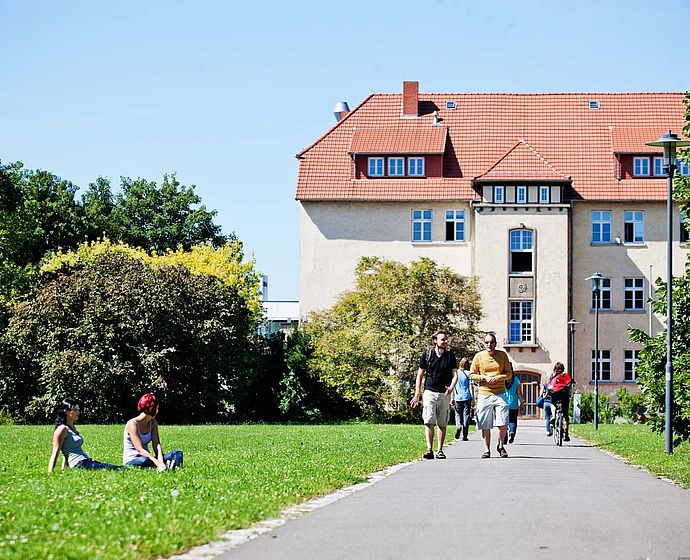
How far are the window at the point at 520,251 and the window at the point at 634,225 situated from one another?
620 cm

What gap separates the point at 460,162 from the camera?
70375 millimetres

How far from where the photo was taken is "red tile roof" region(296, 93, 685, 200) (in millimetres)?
68938

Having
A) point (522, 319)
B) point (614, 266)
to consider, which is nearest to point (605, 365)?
point (614, 266)

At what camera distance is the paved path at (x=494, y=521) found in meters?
9.45

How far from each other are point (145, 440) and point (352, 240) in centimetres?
5315

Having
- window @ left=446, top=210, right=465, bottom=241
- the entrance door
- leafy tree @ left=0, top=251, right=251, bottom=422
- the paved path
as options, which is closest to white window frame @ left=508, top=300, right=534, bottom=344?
the entrance door

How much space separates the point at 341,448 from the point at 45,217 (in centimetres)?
5887

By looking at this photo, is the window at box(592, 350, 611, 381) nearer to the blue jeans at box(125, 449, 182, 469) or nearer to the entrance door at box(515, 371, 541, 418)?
the entrance door at box(515, 371, 541, 418)

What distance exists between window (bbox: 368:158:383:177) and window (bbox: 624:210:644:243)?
45.1 ft

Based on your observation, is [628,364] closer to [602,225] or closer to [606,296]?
[606,296]

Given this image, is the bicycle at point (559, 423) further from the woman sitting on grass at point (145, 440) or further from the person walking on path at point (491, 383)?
the woman sitting on grass at point (145, 440)

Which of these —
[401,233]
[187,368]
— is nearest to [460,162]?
[401,233]

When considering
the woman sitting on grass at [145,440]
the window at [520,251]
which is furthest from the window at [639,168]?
the woman sitting on grass at [145,440]

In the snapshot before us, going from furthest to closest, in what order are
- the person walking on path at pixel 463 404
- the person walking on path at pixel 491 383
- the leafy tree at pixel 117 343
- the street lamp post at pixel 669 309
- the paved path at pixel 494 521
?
the leafy tree at pixel 117 343 < the person walking on path at pixel 463 404 < the street lamp post at pixel 669 309 < the person walking on path at pixel 491 383 < the paved path at pixel 494 521
